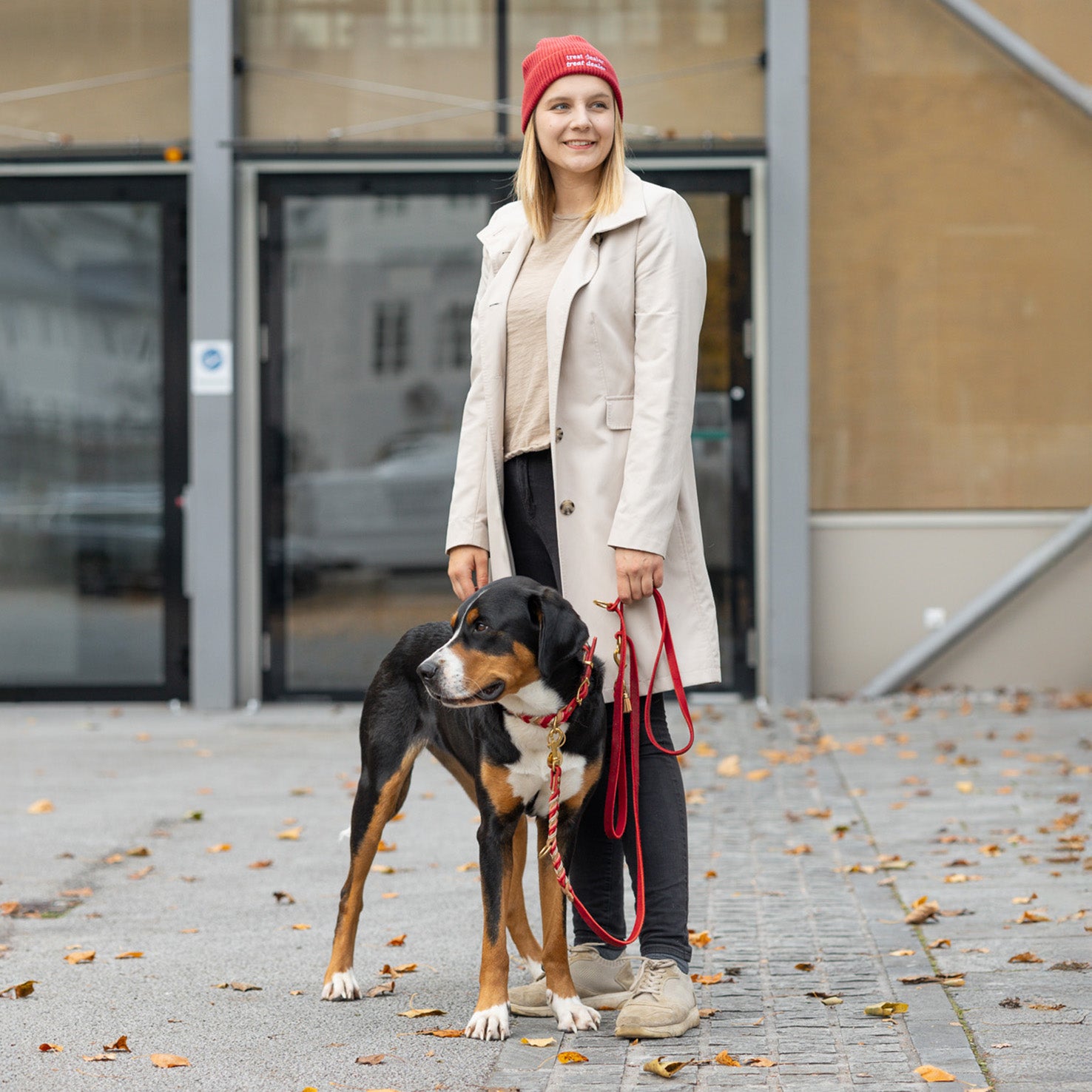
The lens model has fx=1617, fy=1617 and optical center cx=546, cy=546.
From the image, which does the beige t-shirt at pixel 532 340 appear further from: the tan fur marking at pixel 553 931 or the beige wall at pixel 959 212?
the beige wall at pixel 959 212

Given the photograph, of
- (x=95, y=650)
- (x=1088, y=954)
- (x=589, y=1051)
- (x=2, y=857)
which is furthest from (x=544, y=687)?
(x=95, y=650)

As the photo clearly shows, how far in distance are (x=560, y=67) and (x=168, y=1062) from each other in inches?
96.8

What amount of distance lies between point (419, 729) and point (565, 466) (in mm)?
760

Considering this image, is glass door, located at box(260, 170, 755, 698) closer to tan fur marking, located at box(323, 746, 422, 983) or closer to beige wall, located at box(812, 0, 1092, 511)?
beige wall, located at box(812, 0, 1092, 511)

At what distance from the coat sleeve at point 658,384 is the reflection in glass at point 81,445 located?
21.8 feet

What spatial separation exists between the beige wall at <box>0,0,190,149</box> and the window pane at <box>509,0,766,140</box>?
6.80ft

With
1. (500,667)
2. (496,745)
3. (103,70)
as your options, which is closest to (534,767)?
(496,745)

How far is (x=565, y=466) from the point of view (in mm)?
3859

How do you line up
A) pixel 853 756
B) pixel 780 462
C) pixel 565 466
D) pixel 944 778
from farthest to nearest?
pixel 780 462 < pixel 853 756 < pixel 944 778 < pixel 565 466

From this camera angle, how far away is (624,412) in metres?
3.85

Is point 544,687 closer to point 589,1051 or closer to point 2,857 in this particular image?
point 589,1051

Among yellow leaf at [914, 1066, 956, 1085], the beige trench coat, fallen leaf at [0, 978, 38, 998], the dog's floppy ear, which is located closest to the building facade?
fallen leaf at [0, 978, 38, 998]

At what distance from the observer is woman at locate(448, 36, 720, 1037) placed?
377 centimetres

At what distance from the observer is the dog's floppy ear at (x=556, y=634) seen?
3.51 meters
